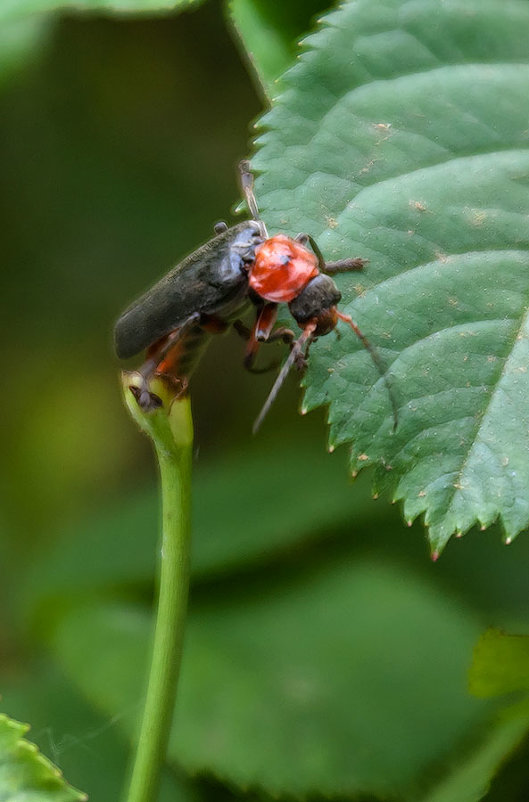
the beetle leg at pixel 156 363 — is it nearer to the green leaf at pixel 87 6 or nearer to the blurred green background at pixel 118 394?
the green leaf at pixel 87 6

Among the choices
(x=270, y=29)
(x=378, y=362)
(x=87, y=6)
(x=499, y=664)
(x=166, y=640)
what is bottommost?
(x=499, y=664)

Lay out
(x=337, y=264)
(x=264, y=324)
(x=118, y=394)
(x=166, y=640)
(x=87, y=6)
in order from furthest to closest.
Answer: (x=118, y=394)
(x=87, y=6)
(x=264, y=324)
(x=337, y=264)
(x=166, y=640)

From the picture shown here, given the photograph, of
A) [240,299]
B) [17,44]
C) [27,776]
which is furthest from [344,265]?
[17,44]

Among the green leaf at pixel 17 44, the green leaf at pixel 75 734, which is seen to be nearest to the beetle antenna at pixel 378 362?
the green leaf at pixel 75 734

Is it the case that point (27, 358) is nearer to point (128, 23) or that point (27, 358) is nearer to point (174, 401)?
point (128, 23)

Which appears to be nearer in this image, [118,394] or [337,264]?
[337,264]

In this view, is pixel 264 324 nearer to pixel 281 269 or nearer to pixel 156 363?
pixel 281 269

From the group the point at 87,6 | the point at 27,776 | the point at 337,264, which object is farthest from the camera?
the point at 87,6

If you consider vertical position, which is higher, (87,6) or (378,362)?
(87,6)
